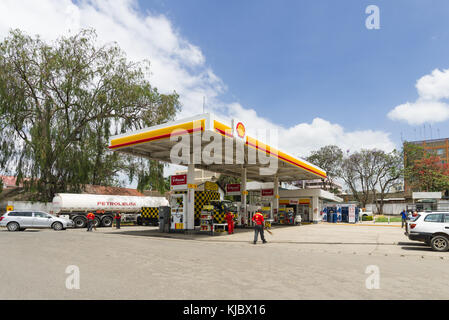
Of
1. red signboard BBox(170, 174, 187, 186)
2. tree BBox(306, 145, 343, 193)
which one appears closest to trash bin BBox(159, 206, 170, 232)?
red signboard BBox(170, 174, 187, 186)

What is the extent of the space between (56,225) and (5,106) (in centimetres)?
1124

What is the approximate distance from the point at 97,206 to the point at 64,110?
8.93 m

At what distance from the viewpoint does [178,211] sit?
20531 millimetres

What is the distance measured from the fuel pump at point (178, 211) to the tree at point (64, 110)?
34.1 feet

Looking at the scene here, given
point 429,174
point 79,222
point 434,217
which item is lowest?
point 79,222

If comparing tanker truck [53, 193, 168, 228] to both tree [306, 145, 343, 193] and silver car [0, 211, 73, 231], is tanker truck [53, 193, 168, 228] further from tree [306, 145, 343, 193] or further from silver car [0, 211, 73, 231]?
tree [306, 145, 343, 193]

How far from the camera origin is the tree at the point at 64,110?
26938mm

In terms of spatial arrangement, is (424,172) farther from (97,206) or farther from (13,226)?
(13,226)

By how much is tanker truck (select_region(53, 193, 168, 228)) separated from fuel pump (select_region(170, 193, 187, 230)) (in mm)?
10213

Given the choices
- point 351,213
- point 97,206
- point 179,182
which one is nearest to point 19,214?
point 97,206

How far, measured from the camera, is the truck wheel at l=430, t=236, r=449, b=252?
39.7 ft

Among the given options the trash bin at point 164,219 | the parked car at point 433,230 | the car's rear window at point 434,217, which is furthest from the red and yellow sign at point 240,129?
the car's rear window at point 434,217

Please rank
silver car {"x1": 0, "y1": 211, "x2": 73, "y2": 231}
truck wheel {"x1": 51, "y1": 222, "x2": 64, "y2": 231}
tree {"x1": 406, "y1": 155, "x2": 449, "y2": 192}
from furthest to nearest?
tree {"x1": 406, "y1": 155, "x2": 449, "y2": 192} < truck wheel {"x1": 51, "y1": 222, "x2": 64, "y2": 231} < silver car {"x1": 0, "y1": 211, "x2": 73, "y2": 231}

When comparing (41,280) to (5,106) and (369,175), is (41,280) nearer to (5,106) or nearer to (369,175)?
(5,106)
